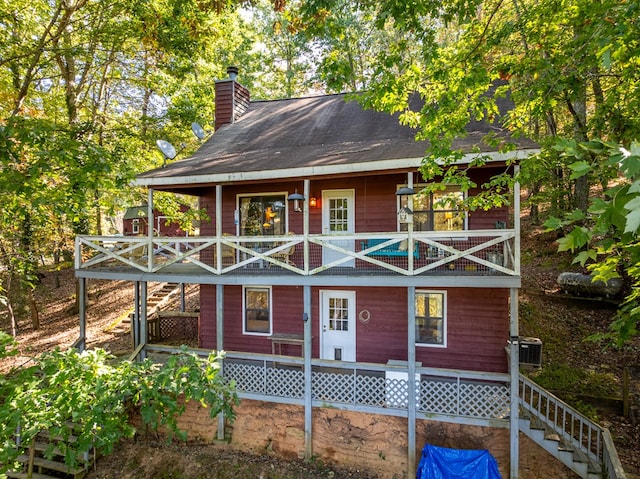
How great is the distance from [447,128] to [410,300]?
3.69m

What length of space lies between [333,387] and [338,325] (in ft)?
7.00

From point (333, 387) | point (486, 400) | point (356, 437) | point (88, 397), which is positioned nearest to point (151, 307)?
point (333, 387)

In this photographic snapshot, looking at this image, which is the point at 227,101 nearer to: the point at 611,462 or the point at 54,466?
the point at 54,466

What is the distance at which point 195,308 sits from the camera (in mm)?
16469

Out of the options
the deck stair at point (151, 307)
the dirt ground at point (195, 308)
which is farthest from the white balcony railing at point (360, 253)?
the deck stair at point (151, 307)

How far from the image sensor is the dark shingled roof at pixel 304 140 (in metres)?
8.88

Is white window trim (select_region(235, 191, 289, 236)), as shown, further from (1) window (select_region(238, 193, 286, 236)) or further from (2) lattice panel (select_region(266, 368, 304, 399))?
(2) lattice panel (select_region(266, 368, 304, 399))

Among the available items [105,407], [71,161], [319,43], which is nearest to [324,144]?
[71,161]

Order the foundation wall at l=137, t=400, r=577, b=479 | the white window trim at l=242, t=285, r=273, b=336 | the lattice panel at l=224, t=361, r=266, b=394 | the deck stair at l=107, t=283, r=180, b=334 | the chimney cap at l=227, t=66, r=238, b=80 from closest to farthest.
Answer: the foundation wall at l=137, t=400, r=577, b=479 < the lattice panel at l=224, t=361, r=266, b=394 < the white window trim at l=242, t=285, r=273, b=336 < the chimney cap at l=227, t=66, r=238, b=80 < the deck stair at l=107, t=283, r=180, b=334

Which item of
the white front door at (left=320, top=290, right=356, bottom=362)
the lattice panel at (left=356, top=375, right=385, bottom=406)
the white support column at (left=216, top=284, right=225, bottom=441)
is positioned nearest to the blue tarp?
the lattice panel at (left=356, top=375, right=385, bottom=406)

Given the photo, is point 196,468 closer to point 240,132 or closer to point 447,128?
point 447,128

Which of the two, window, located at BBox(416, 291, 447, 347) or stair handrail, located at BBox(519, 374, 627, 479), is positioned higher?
window, located at BBox(416, 291, 447, 347)

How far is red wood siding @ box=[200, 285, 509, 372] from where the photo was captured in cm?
898

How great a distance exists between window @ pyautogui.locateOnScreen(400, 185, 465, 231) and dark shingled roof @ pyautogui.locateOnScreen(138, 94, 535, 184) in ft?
4.52
